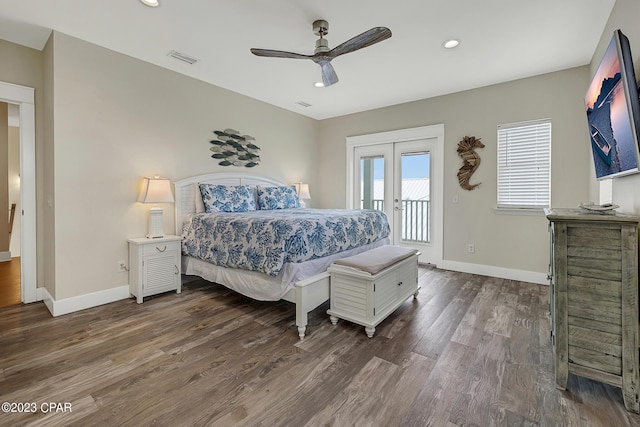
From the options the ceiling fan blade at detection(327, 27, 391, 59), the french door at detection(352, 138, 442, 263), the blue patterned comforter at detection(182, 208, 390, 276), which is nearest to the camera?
the ceiling fan blade at detection(327, 27, 391, 59)

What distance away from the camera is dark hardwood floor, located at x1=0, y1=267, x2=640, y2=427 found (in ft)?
4.81

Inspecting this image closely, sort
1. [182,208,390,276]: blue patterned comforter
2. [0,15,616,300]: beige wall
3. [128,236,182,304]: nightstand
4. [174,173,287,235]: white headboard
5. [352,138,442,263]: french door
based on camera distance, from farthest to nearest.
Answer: [352,138,442,263]: french door → [174,173,287,235]: white headboard → [128,236,182,304]: nightstand → [0,15,616,300]: beige wall → [182,208,390,276]: blue patterned comforter

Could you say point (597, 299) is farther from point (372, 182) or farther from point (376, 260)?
point (372, 182)

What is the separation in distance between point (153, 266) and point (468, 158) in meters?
4.20

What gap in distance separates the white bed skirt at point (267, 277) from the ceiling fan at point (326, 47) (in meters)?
1.76

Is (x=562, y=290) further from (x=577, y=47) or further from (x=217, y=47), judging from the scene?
(x=217, y=47)

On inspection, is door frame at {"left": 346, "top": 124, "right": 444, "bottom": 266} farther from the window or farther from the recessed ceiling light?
the recessed ceiling light

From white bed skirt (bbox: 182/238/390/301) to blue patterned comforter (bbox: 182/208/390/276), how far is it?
0.06 metres

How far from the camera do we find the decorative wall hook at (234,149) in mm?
4039

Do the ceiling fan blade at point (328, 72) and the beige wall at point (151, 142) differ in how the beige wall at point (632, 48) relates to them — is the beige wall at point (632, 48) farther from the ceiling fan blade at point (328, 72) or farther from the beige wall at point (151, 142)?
the ceiling fan blade at point (328, 72)

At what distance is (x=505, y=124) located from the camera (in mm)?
3781

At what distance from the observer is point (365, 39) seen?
7.21 ft

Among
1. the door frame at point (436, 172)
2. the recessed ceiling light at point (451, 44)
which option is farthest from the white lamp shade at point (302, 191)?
the recessed ceiling light at point (451, 44)

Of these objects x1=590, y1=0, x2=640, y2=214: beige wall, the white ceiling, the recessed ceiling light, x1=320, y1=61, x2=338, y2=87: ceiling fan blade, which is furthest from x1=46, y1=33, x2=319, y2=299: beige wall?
x1=590, y1=0, x2=640, y2=214: beige wall
